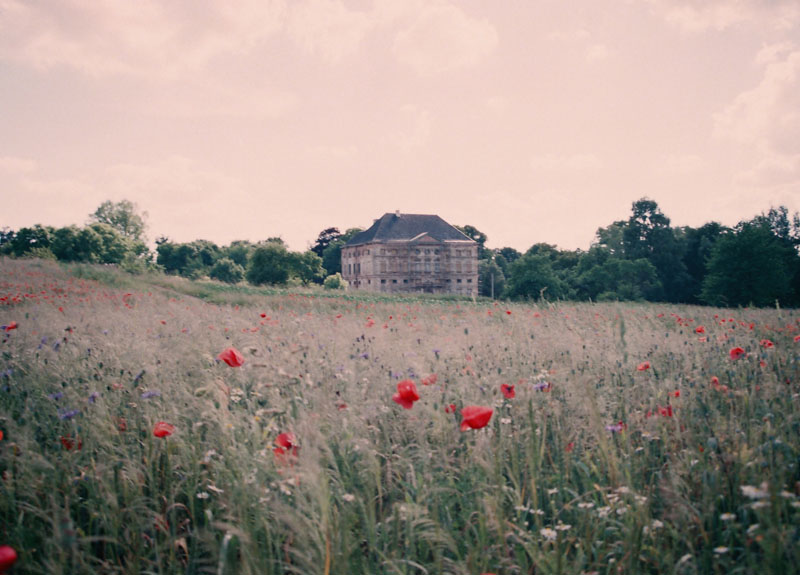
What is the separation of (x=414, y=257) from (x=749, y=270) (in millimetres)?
36713

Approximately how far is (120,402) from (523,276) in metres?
46.3

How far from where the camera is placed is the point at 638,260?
46.9 meters

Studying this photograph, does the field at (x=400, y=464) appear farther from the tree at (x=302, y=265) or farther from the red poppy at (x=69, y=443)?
the tree at (x=302, y=265)

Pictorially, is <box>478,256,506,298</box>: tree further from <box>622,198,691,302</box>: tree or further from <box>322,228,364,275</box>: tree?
<box>322,228,364,275</box>: tree

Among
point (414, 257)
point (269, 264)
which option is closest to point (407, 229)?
point (414, 257)

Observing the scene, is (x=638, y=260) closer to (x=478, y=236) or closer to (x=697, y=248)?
(x=697, y=248)

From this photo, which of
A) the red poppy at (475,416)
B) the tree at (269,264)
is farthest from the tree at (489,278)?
the red poppy at (475,416)

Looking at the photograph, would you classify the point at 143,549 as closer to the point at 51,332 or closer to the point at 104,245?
the point at 51,332

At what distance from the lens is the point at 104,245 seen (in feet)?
201

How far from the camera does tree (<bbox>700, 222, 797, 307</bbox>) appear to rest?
39562 millimetres

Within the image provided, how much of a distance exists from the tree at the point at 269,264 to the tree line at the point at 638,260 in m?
0.11

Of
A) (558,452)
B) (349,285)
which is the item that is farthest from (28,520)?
(349,285)

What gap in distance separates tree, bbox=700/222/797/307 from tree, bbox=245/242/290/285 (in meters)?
41.2

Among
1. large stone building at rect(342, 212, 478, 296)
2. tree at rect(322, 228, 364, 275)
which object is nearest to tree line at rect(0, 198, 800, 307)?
large stone building at rect(342, 212, 478, 296)
